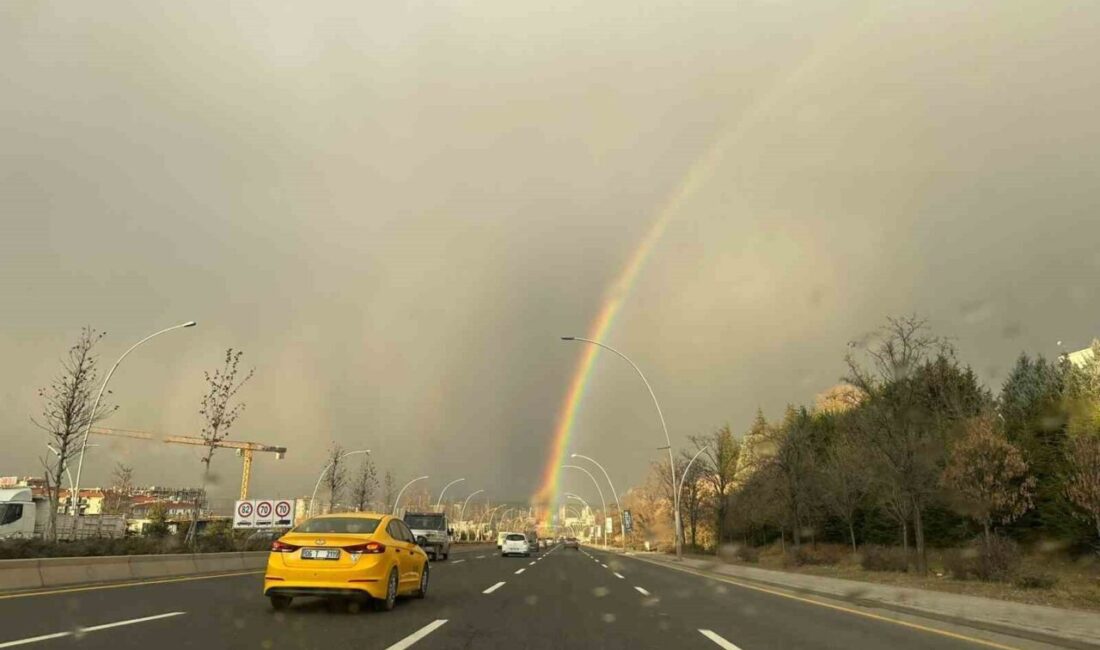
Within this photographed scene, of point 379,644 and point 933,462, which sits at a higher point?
point 933,462

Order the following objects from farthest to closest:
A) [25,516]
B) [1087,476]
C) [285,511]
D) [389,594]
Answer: [285,511] → [25,516] → [1087,476] → [389,594]

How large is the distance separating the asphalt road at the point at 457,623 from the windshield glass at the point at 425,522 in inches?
780

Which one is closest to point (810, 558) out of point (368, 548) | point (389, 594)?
point (389, 594)

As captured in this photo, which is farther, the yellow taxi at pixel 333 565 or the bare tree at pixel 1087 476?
the bare tree at pixel 1087 476

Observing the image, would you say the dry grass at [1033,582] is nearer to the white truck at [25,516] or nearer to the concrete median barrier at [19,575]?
the concrete median barrier at [19,575]

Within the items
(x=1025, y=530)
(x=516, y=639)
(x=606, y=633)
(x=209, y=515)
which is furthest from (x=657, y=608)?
(x=209, y=515)

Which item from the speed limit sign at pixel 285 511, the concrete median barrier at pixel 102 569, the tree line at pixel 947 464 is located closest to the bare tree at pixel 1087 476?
the tree line at pixel 947 464

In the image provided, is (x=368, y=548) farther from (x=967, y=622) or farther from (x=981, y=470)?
(x=981, y=470)

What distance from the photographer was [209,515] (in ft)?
316

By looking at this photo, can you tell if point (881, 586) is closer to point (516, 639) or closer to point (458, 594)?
point (458, 594)

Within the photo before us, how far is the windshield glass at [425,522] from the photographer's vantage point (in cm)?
3488

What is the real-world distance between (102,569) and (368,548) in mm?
9980

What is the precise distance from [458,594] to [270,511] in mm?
30136

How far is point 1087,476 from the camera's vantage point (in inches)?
896
